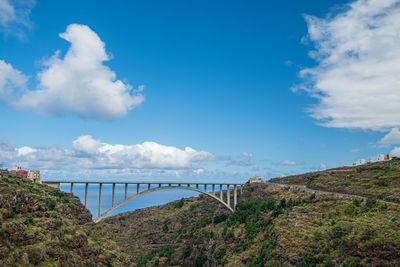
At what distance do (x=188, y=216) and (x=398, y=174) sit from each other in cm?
4749

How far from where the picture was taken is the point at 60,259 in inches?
850

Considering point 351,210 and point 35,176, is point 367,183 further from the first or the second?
point 35,176

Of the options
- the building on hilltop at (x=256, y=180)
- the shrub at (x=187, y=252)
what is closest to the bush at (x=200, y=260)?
the shrub at (x=187, y=252)

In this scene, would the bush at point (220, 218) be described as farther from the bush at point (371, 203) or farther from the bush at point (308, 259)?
the bush at point (371, 203)

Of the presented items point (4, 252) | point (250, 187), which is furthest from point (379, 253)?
point (250, 187)

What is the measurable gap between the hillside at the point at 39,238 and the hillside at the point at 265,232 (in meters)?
12.7

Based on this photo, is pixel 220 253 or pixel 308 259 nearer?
pixel 308 259

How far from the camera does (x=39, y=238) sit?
2180 centimetres

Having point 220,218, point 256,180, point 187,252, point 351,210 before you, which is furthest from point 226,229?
point 351,210

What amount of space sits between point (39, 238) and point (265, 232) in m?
37.9

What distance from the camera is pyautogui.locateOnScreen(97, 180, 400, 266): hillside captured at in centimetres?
3020

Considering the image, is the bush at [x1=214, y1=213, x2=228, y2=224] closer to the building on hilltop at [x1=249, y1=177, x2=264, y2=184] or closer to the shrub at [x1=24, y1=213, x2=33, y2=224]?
the building on hilltop at [x1=249, y1=177, x2=264, y2=184]

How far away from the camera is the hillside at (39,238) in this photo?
759 inches

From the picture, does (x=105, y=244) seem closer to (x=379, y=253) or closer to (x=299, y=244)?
(x=299, y=244)
